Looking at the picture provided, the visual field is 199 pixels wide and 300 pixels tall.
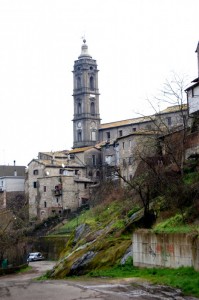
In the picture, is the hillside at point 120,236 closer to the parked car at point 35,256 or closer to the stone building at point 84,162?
the parked car at point 35,256

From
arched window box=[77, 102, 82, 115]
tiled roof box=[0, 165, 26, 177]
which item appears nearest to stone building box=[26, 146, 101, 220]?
tiled roof box=[0, 165, 26, 177]

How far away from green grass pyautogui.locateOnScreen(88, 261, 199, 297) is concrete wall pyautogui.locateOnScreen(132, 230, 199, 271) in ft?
1.09

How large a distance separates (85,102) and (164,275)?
97738mm

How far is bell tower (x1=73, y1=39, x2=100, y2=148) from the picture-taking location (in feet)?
386

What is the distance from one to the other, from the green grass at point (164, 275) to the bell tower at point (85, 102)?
Result: 3540 inches

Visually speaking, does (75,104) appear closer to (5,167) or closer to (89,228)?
(5,167)

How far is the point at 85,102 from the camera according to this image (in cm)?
11912

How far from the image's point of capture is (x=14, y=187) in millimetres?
99750

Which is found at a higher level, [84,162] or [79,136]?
[79,136]

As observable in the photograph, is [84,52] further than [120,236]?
Yes

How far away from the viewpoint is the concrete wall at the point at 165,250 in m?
21.9

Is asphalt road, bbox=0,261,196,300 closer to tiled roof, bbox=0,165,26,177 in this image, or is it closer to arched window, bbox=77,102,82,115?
tiled roof, bbox=0,165,26,177

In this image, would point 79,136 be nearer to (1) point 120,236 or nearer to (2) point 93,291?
(1) point 120,236

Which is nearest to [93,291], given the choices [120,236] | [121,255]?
[121,255]
